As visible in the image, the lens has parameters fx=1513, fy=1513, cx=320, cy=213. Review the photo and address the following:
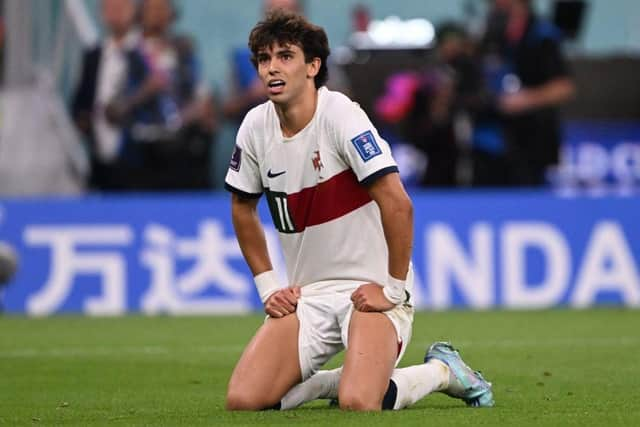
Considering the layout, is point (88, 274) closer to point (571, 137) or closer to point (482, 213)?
point (482, 213)

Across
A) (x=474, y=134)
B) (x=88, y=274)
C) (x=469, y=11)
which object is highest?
(x=469, y=11)

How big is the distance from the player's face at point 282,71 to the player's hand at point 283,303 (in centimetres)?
94

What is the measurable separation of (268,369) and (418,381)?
0.70 m

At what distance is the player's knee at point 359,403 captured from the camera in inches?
265

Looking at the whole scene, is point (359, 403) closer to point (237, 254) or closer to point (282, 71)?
point (282, 71)

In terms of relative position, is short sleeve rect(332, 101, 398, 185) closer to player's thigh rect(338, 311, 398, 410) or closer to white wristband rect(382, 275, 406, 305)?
white wristband rect(382, 275, 406, 305)

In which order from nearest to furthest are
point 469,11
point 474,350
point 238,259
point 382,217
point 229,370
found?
1. point 382,217
2. point 229,370
3. point 474,350
4. point 238,259
5. point 469,11

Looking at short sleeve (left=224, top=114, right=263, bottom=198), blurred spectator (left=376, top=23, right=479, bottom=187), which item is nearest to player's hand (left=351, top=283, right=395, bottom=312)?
short sleeve (left=224, top=114, right=263, bottom=198)

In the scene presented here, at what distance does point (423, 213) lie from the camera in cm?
1475

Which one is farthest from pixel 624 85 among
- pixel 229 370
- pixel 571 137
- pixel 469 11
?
pixel 229 370

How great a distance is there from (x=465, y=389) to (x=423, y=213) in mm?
7711

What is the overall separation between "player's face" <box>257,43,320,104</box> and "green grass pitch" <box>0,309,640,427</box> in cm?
149

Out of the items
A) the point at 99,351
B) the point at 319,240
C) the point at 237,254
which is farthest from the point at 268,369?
the point at 237,254

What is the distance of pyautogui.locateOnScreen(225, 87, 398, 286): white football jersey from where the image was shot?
23.6ft
